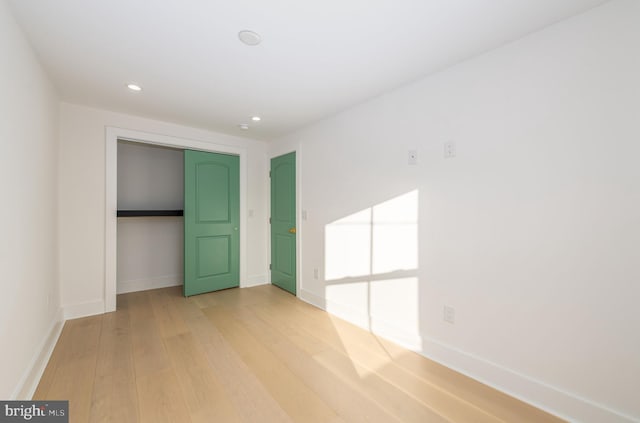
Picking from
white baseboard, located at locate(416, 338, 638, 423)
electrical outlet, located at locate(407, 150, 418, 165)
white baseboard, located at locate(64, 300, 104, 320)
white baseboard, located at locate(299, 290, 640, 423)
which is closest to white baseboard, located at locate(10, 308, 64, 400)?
white baseboard, located at locate(64, 300, 104, 320)

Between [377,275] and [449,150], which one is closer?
[449,150]

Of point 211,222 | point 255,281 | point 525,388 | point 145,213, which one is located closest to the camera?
point 525,388

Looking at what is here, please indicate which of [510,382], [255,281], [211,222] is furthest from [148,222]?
[510,382]

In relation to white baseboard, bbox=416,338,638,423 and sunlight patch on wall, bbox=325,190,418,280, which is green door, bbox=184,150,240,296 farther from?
white baseboard, bbox=416,338,638,423

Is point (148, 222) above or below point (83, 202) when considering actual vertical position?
below

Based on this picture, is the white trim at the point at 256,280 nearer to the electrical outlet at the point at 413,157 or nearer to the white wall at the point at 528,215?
the white wall at the point at 528,215

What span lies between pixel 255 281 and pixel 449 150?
3.47 m

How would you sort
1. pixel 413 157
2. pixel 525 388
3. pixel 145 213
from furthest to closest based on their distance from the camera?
pixel 145 213 → pixel 413 157 → pixel 525 388

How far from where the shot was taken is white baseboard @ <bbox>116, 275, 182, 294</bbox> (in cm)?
399

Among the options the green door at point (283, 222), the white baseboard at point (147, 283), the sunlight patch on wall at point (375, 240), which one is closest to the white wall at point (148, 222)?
the white baseboard at point (147, 283)

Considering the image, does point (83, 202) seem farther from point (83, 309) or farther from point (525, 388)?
point (525, 388)

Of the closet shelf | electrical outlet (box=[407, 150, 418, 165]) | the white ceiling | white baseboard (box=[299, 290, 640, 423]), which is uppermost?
the white ceiling

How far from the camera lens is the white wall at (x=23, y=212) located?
1467 mm

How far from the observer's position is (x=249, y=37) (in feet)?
5.83
